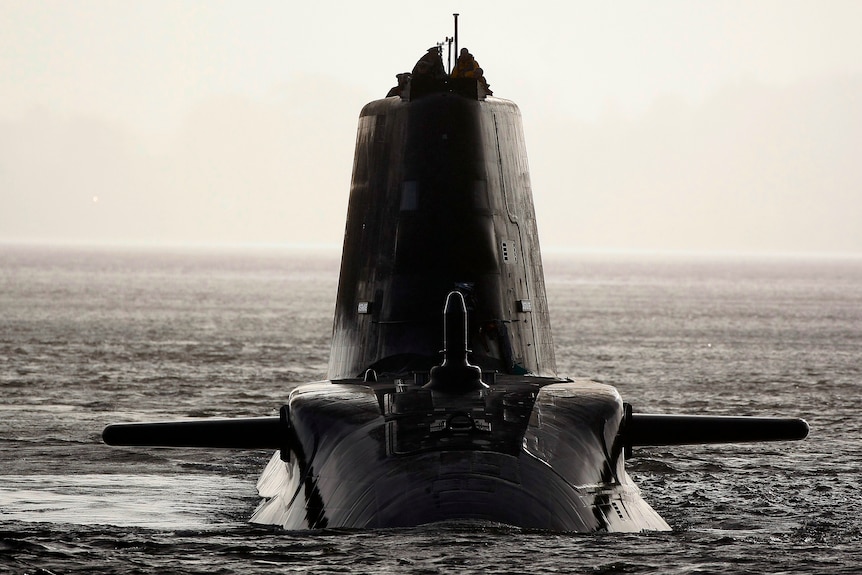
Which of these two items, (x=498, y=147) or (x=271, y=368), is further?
(x=271, y=368)

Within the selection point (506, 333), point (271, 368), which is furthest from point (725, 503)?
point (271, 368)

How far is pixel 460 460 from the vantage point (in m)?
12.2

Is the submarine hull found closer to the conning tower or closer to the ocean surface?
the ocean surface

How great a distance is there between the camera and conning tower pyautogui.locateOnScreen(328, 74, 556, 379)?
52.3ft

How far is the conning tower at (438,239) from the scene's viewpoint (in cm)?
1594

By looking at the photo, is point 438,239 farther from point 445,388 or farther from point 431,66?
point 445,388

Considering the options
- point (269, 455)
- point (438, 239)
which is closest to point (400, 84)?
point (438, 239)

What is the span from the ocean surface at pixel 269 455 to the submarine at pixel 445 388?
57 centimetres

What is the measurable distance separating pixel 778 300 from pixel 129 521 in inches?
4263

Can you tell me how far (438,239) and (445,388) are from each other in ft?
8.86

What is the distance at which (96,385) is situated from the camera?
35062 mm

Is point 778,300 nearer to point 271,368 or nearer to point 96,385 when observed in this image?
point 271,368

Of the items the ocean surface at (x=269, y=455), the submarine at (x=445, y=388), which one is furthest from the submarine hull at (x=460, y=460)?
the ocean surface at (x=269, y=455)

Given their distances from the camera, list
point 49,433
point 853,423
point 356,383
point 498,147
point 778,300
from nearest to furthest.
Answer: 1. point 356,383
2. point 498,147
3. point 49,433
4. point 853,423
5. point 778,300
